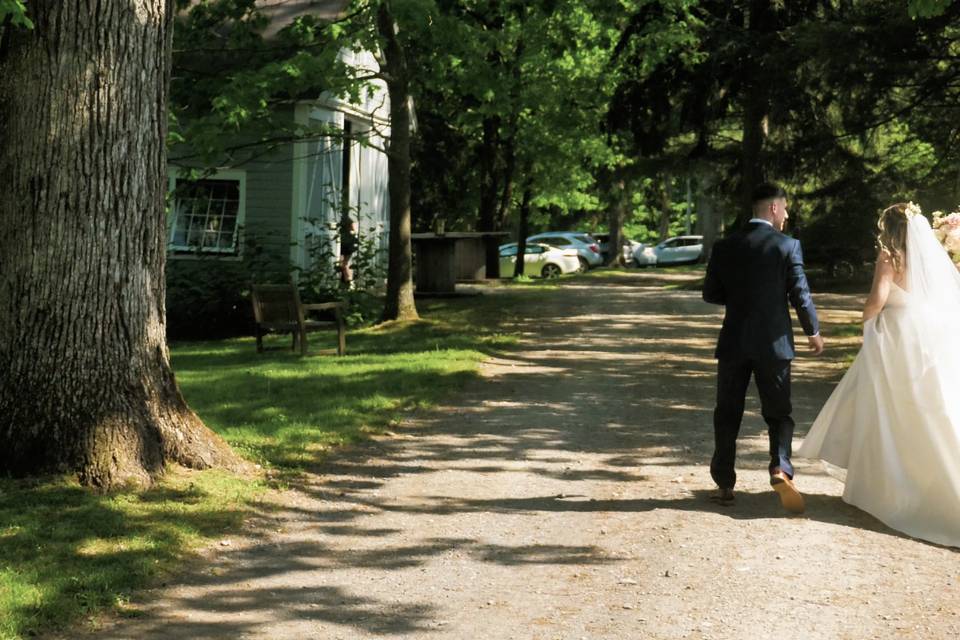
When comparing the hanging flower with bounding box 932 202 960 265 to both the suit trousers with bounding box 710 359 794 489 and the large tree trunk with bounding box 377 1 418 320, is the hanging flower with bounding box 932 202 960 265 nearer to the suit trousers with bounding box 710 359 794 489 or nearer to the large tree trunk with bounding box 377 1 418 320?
the suit trousers with bounding box 710 359 794 489

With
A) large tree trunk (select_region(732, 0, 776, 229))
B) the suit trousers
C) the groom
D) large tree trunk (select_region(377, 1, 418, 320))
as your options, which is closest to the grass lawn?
large tree trunk (select_region(377, 1, 418, 320))

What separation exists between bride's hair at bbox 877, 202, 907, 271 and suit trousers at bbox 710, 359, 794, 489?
3.45 feet

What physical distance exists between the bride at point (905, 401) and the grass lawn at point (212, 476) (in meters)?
3.91

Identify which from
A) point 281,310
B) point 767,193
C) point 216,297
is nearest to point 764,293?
point 767,193

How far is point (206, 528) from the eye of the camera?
7.46 m

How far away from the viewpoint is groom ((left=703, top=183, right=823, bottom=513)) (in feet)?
26.7

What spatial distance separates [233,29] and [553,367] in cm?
889

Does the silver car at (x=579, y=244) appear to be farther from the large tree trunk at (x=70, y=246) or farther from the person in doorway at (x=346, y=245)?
the large tree trunk at (x=70, y=246)

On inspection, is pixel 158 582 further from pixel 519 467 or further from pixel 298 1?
pixel 298 1

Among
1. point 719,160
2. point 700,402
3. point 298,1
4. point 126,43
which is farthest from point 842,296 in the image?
point 126,43

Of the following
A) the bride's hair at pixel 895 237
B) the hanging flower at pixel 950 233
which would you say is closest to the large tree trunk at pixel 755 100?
the hanging flower at pixel 950 233

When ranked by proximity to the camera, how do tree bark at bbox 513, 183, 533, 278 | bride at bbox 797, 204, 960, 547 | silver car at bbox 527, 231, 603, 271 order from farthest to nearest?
silver car at bbox 527, 231, 603, 271, tree bark at bbox 513, 183, 533, 278, bride at bbox 797, 204, 960, 547

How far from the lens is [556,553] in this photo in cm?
710

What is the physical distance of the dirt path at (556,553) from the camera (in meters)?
5.82
